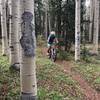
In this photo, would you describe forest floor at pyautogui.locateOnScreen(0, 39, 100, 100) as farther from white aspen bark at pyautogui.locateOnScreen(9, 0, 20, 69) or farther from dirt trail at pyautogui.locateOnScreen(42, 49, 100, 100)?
white aspen bark at pyautogui.locateOnScreen(9, 0, 20, 69)

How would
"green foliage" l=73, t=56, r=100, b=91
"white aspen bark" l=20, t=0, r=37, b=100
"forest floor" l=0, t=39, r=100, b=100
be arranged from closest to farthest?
1. "white aspen bark" l=20, t=0, r=37, b=100
2. "forest floor" l=0, t=39, r=100, b=100
3. "green foliage" l=73, t=56, r=100, b=91

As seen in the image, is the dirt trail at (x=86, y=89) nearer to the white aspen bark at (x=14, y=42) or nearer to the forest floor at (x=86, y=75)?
the forest floor at (x=86, y=75)

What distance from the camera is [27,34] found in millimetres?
4629

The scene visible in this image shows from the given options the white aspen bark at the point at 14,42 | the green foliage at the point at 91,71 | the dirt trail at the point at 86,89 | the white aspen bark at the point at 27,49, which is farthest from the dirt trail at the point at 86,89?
the white aspen bark at the point at 27,49

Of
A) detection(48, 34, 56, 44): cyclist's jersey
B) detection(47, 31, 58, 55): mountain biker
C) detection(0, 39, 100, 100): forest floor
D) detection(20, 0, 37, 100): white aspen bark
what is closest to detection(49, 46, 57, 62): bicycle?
detection(47, 31, 58, 55): mountain biker

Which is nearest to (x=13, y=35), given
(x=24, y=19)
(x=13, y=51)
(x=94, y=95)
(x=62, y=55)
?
(x=13, y=51)

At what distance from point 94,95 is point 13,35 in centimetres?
340

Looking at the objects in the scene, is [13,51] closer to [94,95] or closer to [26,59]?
[94,95]

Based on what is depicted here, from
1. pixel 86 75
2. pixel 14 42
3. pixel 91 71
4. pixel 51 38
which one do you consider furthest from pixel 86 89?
pixel 51 38

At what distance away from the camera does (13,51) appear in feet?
29.8

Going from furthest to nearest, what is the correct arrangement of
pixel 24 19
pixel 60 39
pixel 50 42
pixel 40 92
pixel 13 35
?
pixel 60 39
pixel 50 42
pixel 13 35
pixel 40 92
pixel 24 19

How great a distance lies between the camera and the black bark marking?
182 inches

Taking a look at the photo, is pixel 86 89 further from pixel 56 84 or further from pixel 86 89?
pixel 56 84

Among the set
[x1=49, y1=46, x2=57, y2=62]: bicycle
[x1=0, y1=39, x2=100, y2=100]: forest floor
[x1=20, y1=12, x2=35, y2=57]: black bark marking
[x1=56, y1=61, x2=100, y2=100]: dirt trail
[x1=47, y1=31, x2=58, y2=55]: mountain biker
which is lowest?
[x1=56, y1=61, x2=100, y2=100]: dirt trail
